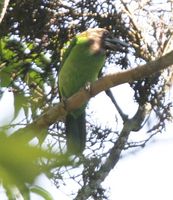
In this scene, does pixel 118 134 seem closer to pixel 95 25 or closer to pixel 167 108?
pixel 167 108

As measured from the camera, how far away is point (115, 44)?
96.5 inches

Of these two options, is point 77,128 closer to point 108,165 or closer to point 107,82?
point 108,165

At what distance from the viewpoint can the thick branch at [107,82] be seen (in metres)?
A: 1.39

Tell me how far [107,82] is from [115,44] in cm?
96

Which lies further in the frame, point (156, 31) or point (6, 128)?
point (156, 31)

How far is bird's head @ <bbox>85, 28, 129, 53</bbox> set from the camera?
2451mm

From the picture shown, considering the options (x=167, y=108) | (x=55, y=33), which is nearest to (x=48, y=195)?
(x=167, y=108)

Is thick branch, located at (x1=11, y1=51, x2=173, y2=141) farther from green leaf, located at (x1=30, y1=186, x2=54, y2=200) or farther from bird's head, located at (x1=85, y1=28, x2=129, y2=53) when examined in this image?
green leaf, located at (x1=30, y1=186, x2=54, y2=200)

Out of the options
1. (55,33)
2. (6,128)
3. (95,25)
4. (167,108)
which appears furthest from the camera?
(95,25)

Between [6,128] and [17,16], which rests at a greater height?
[17,16]

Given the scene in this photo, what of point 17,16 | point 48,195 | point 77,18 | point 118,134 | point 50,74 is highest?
point 77,18

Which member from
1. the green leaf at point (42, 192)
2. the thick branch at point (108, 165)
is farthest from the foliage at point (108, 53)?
the green leaf at point (42, 192)

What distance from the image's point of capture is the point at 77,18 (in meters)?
→ 2.68

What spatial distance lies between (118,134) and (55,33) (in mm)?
651
